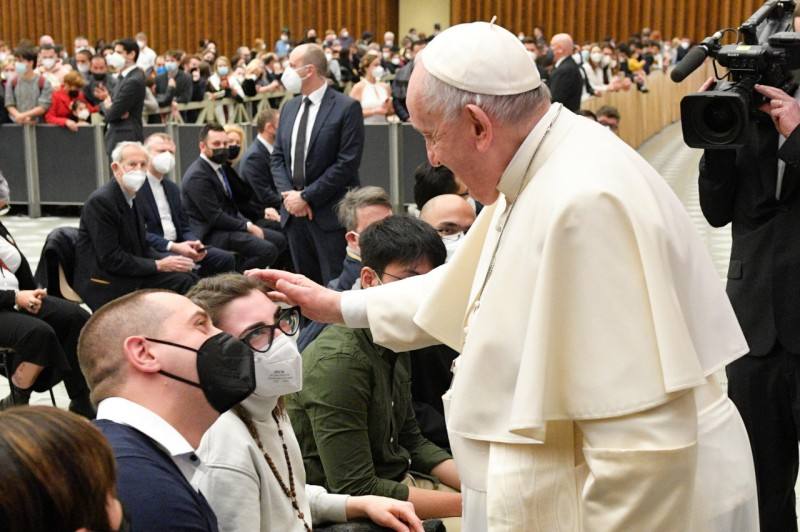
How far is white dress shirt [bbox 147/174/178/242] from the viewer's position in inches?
301

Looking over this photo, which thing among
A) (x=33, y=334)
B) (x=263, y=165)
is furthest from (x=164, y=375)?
(x=263, y=165)

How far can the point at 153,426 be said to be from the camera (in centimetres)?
220

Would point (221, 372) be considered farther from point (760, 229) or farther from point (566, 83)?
point (566, 83)

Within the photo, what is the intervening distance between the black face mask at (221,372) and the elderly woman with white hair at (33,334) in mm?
3442

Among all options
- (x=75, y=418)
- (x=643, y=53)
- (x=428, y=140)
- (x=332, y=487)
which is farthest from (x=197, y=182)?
(x=643, y=53)

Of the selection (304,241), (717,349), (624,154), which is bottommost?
(304,241)

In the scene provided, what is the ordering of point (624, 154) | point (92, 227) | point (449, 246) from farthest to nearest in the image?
point (92, 227)
point (449, 246)
point (624, 154)

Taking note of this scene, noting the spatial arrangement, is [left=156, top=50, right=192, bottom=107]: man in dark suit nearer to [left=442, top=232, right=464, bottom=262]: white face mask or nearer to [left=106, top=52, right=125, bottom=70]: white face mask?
[left=106, top=52, right=125, bottom=70]: white face mask

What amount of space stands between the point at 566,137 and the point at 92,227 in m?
4.80

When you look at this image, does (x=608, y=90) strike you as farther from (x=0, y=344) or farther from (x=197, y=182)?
(x=0, y=344)

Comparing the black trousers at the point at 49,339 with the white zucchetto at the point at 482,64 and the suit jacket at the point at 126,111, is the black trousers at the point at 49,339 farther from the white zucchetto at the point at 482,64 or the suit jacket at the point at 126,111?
the suit jacket at the point at 126,111

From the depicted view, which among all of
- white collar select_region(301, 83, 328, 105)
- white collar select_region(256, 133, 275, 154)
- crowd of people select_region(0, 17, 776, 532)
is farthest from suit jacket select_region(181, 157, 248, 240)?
crowd of people select_region(0, 17, 776, 532)

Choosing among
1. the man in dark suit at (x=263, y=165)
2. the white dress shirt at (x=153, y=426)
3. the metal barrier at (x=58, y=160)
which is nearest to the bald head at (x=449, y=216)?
the white dress shirt at (x=153, y=426)

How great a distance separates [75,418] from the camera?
60.6 inches
